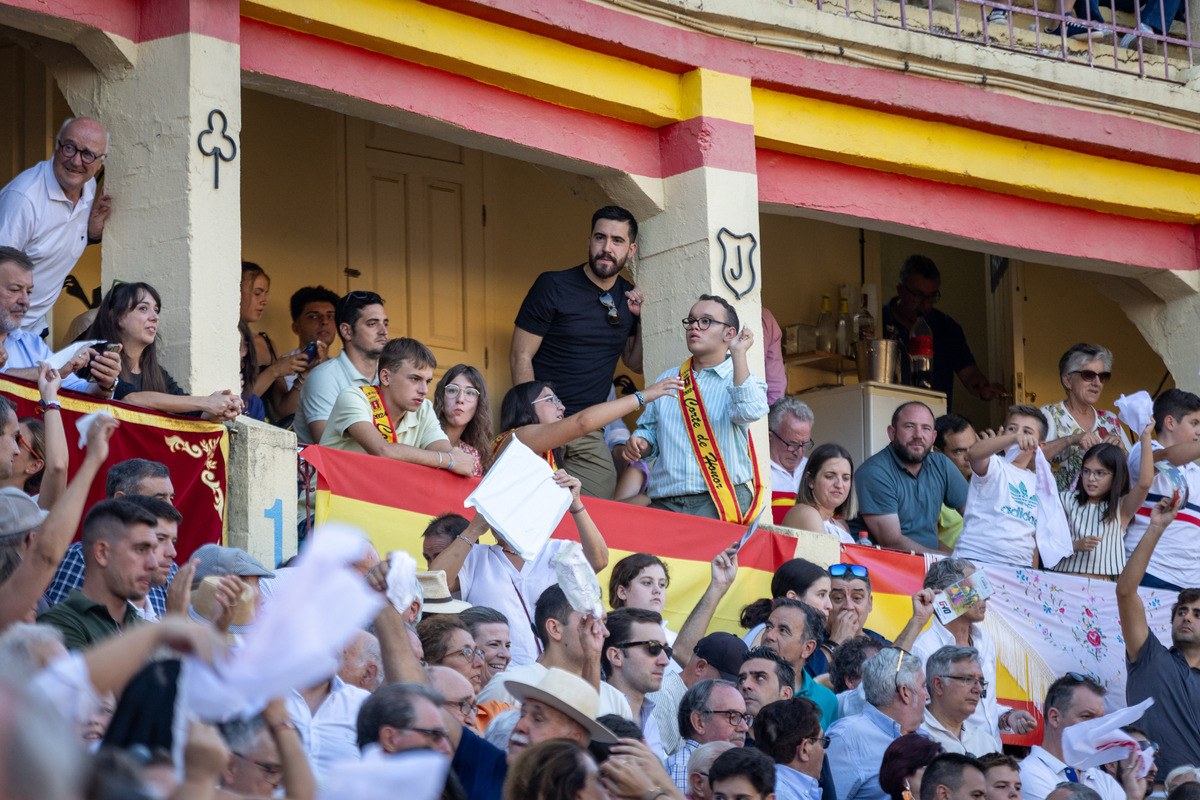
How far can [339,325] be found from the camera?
8258mm

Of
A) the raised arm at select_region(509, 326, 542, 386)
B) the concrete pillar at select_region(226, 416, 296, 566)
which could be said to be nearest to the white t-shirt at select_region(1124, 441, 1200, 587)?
the raised arm at select_region(509, 326, 542, 386)

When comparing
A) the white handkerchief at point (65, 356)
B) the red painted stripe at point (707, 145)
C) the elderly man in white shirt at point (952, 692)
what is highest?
the red painted stripe at point (707, 145)

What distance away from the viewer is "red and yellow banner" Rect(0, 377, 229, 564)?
21.1 feet

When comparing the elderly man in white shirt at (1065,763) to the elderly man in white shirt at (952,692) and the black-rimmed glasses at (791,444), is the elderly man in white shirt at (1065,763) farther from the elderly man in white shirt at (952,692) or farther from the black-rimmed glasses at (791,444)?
the black-rimmed glasses at (791,444)

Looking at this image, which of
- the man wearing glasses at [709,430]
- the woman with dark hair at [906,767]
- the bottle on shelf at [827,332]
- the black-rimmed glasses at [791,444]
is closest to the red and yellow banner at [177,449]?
the man wearing glasses at [709,430]

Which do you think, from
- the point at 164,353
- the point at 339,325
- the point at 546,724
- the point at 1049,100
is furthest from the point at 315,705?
the point at 1049,100

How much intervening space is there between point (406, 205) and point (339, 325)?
3.01 meters

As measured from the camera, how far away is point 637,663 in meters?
6.18

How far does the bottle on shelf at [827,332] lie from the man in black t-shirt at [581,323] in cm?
339

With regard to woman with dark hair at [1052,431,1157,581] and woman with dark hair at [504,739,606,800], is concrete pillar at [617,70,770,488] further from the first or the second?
woman with dark hair at [504,739,606,800]

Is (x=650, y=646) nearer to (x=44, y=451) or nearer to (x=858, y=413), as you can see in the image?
(x=44, y=451)

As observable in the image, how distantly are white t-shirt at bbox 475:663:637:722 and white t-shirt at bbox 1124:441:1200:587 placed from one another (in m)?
4.67

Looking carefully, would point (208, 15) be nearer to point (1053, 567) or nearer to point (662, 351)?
point (662, 351)

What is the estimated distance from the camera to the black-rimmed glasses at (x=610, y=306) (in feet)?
31.3
